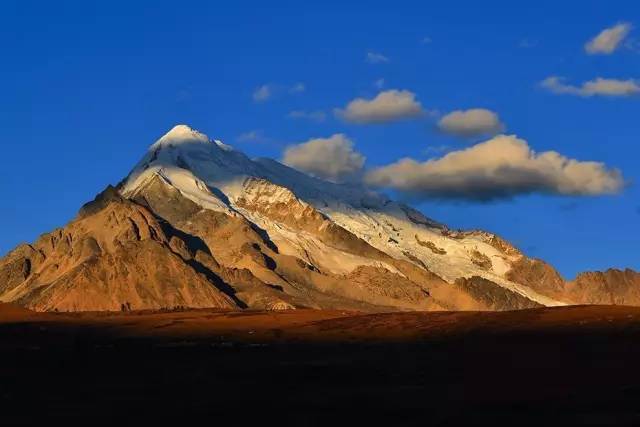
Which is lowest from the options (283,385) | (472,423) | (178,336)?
(472,423)

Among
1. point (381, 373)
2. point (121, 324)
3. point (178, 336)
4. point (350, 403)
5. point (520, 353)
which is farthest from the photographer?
point (121, 324)

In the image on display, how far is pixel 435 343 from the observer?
7119cm

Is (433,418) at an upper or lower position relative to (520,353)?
lower

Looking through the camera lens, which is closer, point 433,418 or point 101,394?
point 433,418

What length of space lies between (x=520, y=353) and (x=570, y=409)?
20.0 metres

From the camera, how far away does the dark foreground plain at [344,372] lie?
41312mm

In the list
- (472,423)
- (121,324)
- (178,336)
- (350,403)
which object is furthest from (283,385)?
(121,324)

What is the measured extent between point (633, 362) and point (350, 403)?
57.2 ft

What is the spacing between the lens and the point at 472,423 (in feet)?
123

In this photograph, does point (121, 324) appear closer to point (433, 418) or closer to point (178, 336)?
point (178, 336)

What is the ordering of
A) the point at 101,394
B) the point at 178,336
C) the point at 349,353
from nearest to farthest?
the point at 101,394 → the point at 349,353 → the point at 178,336

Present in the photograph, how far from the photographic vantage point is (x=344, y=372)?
57.2 metres

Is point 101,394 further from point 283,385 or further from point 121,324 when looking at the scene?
point 121,324

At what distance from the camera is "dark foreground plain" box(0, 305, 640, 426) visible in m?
41.3
